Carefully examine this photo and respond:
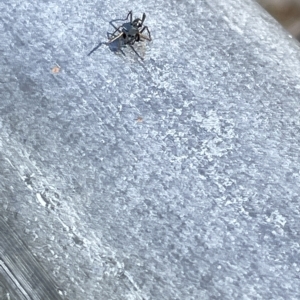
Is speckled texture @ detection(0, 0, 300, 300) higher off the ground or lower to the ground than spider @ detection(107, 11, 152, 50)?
lower

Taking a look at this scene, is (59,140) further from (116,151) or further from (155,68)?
(155,68)

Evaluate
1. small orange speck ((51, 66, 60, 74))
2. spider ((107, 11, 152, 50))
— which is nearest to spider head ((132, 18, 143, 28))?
spider ((107, 11, 152, 50))

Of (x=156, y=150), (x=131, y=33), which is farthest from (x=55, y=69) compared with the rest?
(x=156, y=150)

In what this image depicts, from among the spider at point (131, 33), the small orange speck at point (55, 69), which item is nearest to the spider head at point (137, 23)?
the spider at point (131, 33)

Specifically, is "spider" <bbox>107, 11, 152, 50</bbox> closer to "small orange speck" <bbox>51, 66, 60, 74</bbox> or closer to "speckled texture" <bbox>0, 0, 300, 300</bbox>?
"speckled texture" <bbox>0, 0, 300, 300</bbox>

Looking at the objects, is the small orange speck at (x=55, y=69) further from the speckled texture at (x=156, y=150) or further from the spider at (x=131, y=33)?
the spider at (x=131, y=33)
